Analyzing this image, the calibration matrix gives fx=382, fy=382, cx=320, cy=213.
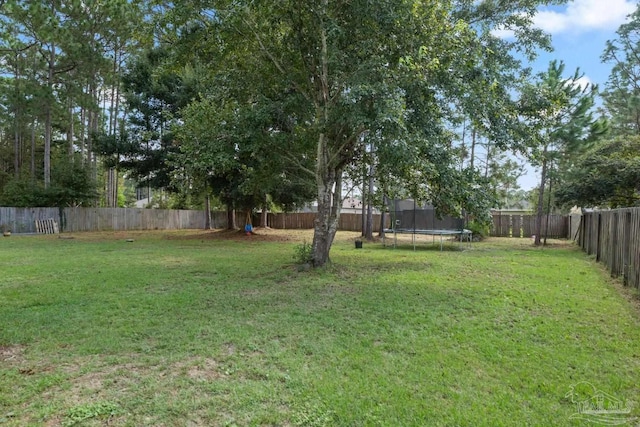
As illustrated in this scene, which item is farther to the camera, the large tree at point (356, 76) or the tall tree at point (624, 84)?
the tall tree at point (624, 84)

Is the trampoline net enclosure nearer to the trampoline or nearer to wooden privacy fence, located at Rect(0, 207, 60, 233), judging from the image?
the trampoline

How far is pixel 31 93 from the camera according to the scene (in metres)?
15.4

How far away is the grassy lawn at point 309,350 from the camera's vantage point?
246 cm

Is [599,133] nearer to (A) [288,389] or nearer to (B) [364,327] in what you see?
(B) [364,327]

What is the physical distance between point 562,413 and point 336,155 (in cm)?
591

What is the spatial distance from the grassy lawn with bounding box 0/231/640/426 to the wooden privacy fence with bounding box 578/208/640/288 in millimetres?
411

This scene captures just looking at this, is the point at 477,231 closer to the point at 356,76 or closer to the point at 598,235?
the point at 598,235

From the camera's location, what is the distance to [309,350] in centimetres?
347

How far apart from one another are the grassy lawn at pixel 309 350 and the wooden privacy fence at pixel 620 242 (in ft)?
1.35

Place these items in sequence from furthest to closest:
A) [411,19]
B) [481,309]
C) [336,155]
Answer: [336,155]
[411,19]
[481,309]

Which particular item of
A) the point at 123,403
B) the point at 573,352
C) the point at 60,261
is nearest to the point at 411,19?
the point at 573,352

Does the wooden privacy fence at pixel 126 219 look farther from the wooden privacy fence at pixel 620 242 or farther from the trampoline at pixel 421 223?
the wooden privacy fence at pixel 620 242

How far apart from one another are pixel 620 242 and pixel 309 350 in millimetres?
6527

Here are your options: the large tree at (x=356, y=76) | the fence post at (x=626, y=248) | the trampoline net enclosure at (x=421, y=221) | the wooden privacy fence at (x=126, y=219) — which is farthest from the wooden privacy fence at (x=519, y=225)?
the large tree at (x=356, y=76)
